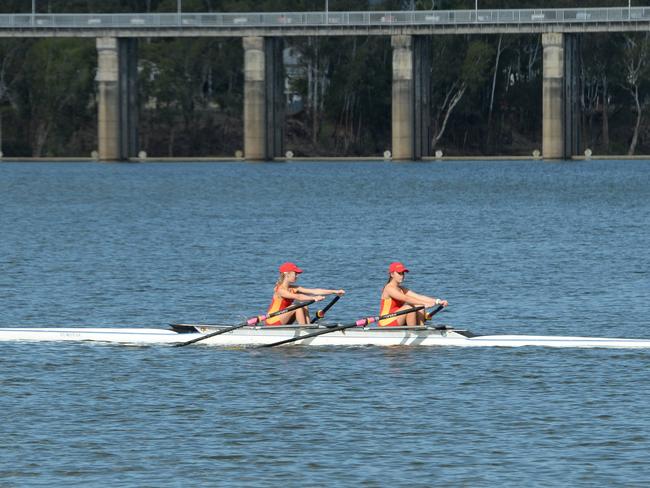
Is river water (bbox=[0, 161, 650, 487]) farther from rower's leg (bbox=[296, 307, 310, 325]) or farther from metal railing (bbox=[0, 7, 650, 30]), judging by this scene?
metal railing (bbox=[0, 7, 650, 30])

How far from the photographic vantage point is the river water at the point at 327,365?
2764 centimetres

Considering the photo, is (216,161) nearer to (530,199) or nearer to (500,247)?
(530,199)

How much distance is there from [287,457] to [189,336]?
38.6 ft

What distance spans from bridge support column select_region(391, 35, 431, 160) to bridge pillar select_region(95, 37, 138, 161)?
27.6 meters

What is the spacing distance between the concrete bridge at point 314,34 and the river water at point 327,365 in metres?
63.4

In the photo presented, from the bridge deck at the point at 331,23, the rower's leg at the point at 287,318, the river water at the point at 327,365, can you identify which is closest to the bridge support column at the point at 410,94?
the bridge deck at the point at 331,23

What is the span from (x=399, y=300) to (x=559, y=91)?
413ft

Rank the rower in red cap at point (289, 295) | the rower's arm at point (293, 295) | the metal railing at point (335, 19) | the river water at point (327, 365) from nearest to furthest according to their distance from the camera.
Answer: the river water at point (327, 365), the rower's arm at point (293, 295), the rower in red cap at point (289, 295), the metal railing at point (335, 19)

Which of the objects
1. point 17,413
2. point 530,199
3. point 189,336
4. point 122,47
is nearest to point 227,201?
point 530,199

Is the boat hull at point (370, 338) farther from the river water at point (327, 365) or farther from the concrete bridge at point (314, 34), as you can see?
the concrete bridge at point (314, 34)

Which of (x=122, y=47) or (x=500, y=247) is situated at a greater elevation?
(x=122, y=47)

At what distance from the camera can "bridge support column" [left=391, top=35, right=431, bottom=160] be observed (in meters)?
165

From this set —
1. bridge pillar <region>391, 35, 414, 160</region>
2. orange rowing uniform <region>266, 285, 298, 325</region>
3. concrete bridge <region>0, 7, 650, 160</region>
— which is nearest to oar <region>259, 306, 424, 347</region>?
orange rowing uniform <region>266, 285, 298, 325</region>

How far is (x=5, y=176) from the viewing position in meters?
157
